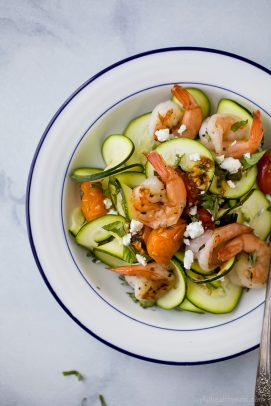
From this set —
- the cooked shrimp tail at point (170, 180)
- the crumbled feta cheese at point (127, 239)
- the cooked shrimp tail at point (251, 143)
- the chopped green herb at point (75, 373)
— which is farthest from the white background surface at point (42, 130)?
the cooked shrimp tail at point (170, 180)

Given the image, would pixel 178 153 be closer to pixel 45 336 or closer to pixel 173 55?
pixel 173 55

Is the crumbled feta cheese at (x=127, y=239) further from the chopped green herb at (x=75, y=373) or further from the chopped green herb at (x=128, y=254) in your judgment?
the chopped green herb at (x=75, y=373)

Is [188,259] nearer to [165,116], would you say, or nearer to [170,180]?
[170,180]

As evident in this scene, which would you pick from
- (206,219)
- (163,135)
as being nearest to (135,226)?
(206,219)

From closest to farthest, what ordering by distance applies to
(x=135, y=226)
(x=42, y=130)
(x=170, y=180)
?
(x=170, y=180), (x=135, y=226), (x=42, y=130)

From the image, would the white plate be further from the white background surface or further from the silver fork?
the white background surface

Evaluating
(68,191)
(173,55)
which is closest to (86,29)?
(173,55)
